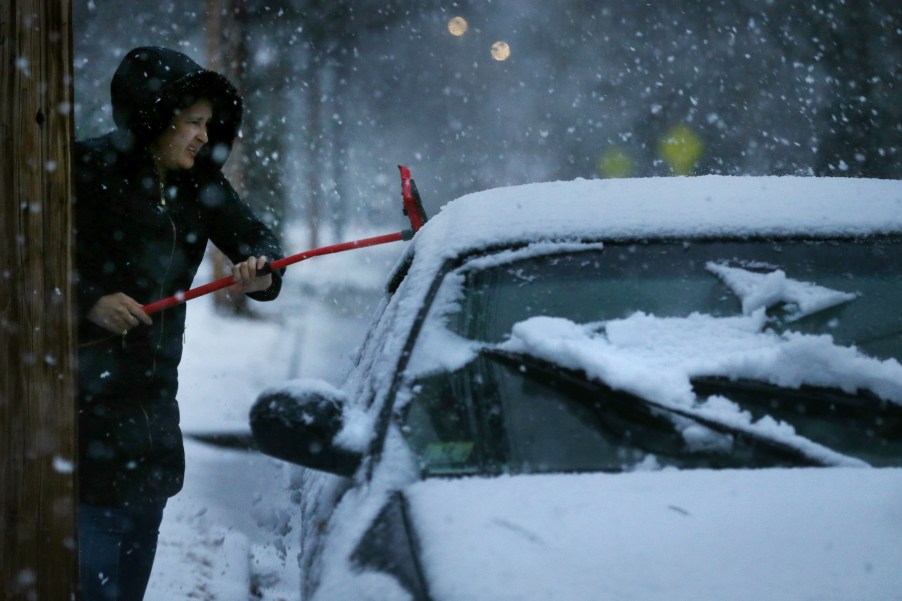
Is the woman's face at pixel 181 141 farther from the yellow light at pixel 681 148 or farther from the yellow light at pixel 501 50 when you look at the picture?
the yellow light at pixel 501 50

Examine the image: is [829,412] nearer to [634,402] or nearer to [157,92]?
[634,402]

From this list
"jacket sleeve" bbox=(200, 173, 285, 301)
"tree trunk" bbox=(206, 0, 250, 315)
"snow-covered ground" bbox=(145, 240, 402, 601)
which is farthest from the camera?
"tree trunk" bbox=(206, 0, 250, 315)

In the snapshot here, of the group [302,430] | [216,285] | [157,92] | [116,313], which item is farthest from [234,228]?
[302,430]

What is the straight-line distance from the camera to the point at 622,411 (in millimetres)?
1782

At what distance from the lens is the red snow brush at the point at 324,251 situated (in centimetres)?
266

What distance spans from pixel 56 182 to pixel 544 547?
150 centimetres

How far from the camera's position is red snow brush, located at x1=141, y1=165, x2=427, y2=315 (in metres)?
2.66

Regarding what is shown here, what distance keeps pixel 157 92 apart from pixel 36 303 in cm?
89

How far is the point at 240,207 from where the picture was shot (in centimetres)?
310

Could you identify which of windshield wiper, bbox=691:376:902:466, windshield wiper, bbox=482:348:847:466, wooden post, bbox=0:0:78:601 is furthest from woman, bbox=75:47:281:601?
windshield wiper, bbox=691:376:902:466

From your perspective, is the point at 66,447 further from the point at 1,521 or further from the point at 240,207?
the point at 240,207

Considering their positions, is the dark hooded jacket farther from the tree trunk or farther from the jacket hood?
the tree trunk

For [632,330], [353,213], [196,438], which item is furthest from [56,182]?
[353,213]

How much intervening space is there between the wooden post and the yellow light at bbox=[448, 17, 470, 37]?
103 ft
